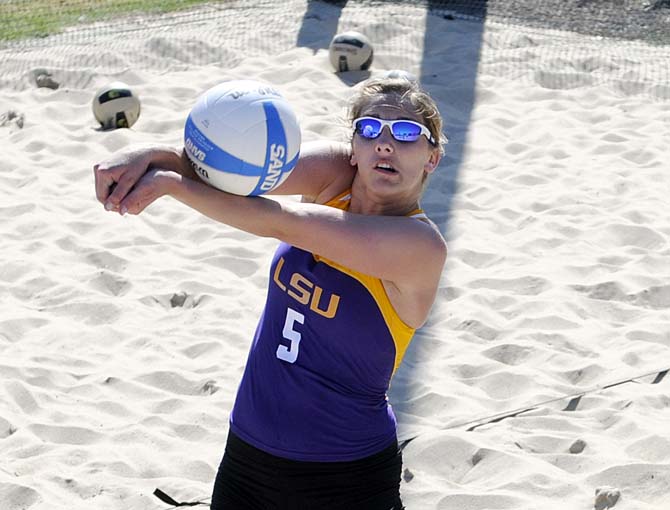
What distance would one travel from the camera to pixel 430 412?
15.0 feet

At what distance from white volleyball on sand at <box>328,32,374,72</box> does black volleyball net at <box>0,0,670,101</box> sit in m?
0.44

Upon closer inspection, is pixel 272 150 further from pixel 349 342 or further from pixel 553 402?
pixel 553 402

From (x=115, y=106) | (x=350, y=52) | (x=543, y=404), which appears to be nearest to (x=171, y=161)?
(x=543, y=404)

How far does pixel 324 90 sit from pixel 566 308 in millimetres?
3308

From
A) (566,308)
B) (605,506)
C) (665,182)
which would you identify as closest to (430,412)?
(605,506)

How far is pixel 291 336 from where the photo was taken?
2.85m

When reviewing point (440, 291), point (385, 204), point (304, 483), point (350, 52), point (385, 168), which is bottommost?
point (440, 291)

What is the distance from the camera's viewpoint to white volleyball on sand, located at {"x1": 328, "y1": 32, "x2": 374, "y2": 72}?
8.44 m

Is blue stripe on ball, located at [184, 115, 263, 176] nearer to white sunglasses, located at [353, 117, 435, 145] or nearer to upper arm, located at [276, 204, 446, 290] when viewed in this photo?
upper arm, located at [276, 204, 446, 290]

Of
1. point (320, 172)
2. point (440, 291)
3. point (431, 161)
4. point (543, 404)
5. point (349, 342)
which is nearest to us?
point (349, 342)

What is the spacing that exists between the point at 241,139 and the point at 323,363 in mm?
630

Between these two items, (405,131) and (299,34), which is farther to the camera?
Result: (299,34)

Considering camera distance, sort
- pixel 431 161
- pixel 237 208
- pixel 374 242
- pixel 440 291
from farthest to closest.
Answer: pixel 440 291, pixel 431 161, pixel 374 242, pixel 237 208

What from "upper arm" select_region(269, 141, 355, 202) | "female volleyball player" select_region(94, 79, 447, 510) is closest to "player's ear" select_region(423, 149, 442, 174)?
"female volleyball player" select_region(94, 79, 447, 510)
